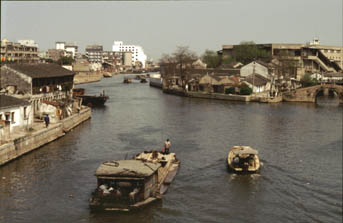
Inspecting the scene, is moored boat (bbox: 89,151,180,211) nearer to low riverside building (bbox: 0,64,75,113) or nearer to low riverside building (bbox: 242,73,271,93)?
low riverside building (bbox: 0,64,75,113)

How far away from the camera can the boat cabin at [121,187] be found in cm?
2105

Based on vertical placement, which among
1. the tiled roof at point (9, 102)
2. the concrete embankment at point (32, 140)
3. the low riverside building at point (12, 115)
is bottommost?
the concrete embankment at point (32, 140)

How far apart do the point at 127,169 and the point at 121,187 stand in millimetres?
937

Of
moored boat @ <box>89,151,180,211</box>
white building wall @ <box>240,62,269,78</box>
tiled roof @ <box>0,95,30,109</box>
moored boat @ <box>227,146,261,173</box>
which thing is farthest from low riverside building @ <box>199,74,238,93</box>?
moored boat @ <box>89,151,180,211</box>

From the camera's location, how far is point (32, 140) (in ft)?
108

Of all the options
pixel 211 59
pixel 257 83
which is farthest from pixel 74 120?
pixel 211 59

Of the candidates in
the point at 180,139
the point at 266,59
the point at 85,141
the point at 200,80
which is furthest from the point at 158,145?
the point at 266,59

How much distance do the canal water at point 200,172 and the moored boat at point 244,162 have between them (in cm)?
65

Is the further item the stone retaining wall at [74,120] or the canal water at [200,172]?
the stone retaining wall at [74,120]

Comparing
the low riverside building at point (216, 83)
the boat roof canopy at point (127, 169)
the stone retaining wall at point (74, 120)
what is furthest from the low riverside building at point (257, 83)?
the boat roof canopy at point (127, 169)

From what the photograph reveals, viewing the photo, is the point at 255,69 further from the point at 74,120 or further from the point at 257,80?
the point at 74,120

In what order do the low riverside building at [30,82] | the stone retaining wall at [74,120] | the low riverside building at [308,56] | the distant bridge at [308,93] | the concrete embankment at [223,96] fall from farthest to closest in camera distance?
the low riverside building at [308,56]
the distant bridge at [308,93]
the concrete embankment at [223,96]
the low riverside building at [30,82]
the stone retaining wall at [74,120]

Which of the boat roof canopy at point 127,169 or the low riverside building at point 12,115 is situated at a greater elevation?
the low riverside building at point 12,115

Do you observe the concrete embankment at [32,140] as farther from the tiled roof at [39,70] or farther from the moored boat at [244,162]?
the moored boat at [244,162]
